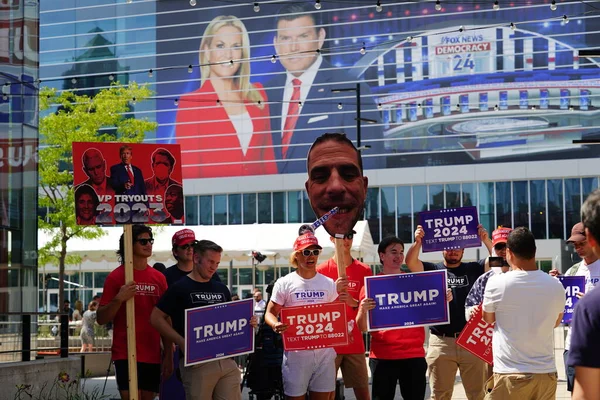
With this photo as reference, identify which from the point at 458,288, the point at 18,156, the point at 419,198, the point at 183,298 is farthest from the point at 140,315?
the point at 419,198

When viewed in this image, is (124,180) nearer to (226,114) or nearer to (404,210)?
(404,210)

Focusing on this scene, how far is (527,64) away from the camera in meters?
62.1

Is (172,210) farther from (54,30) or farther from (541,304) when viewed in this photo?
(54,30)

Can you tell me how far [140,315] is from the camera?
980 centimetres

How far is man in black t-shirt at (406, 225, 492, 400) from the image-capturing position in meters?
10.3

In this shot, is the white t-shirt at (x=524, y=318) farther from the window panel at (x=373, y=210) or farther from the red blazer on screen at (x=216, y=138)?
the red blazer on screen at (x=216, y=138)

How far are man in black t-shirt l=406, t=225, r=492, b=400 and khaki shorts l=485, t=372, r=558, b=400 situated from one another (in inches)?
111

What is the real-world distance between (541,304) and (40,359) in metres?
7.44

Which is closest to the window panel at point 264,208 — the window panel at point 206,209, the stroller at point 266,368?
the window panel at point 206,209

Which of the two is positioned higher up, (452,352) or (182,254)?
(182,254)

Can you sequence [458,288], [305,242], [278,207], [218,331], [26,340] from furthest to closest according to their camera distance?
[278,207], [26,340], [458,288], [305,242], [218,331]

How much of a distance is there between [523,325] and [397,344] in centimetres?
262

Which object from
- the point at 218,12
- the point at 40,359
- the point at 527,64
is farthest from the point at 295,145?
the point at 40,359

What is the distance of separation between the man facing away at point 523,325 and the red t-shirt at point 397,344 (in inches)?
94.7
